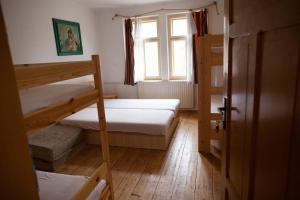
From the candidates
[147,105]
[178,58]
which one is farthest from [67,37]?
[178,58]

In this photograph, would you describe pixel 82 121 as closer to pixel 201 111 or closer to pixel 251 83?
pixel 201 111

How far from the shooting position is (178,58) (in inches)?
182

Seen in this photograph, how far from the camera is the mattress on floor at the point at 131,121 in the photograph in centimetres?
280

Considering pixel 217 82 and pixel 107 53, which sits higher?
pixel 107 53

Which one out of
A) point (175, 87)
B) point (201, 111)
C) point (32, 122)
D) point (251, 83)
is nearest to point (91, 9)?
point (175, 87)

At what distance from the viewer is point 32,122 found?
94 centimetres

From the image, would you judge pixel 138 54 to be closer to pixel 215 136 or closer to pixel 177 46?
pixel 177 46

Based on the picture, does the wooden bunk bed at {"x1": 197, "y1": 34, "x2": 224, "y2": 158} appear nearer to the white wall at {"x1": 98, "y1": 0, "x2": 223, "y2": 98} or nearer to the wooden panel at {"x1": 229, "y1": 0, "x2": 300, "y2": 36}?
the wooden panel at {"x1": 229, "y1": 0, "x2": 300, "y2": 36}

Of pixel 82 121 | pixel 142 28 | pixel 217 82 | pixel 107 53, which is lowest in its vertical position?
pixel 82 121

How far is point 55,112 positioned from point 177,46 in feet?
12.6

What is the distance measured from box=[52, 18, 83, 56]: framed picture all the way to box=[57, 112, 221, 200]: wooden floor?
189 cm

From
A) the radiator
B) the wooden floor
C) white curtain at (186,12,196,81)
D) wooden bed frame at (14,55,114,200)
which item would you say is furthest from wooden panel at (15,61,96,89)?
the radiator

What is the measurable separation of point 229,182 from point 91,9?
183 inches

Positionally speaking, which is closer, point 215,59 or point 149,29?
point 215,59
